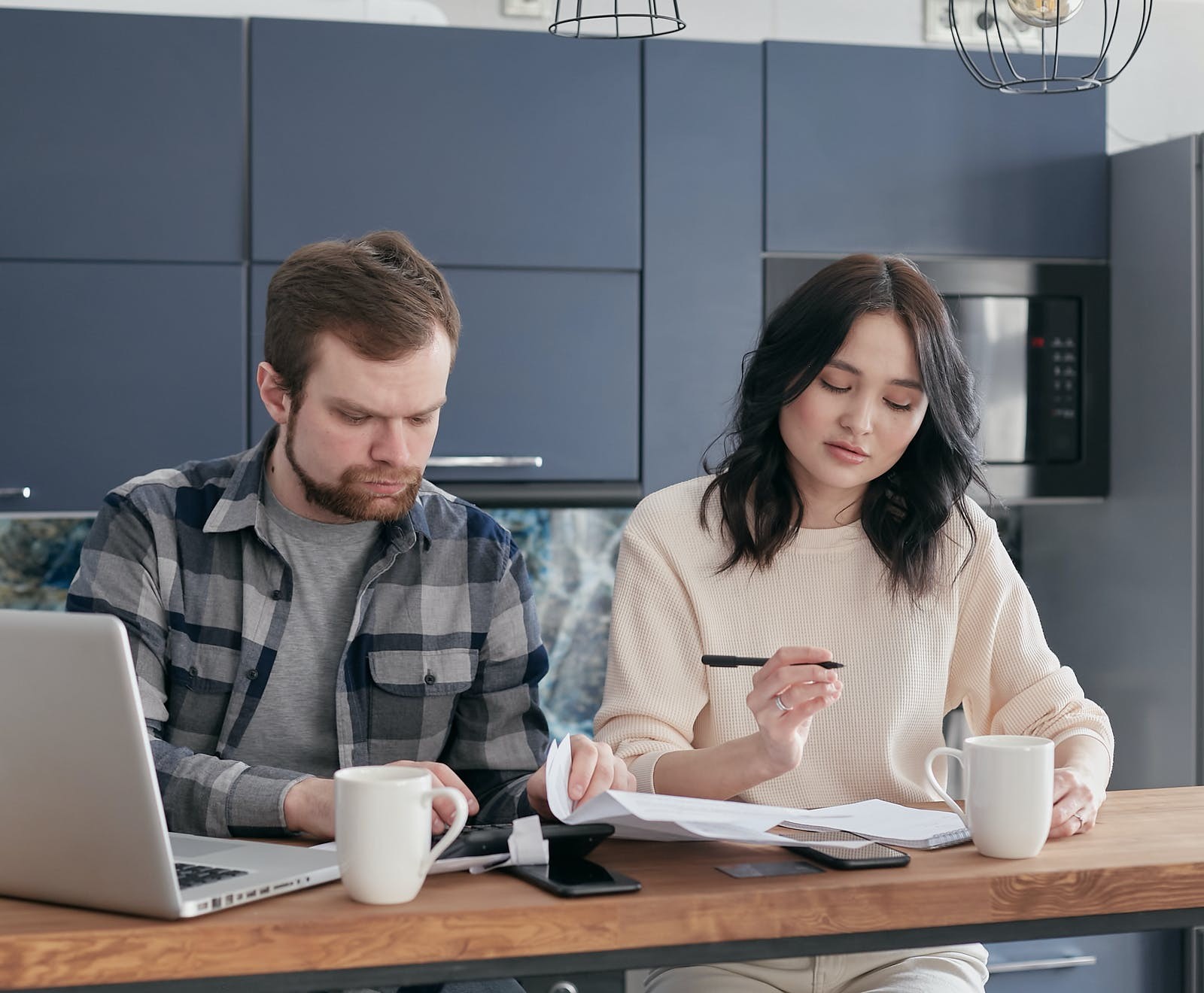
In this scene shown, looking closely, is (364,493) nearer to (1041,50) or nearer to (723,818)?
(723,818)

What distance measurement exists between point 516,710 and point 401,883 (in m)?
0.62

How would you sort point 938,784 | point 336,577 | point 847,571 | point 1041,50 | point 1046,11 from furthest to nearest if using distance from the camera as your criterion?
point 1041,50, point 847,571, point 336,577, point 1046,11, point 938,784

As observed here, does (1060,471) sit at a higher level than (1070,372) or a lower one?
lower

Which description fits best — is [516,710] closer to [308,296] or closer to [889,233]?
[308,296]

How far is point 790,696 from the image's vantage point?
4.34 ft

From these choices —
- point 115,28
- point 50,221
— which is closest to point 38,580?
point 50,221

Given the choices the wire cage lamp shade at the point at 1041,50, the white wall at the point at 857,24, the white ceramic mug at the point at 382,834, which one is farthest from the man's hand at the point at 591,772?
the white wall at the point at 857,24

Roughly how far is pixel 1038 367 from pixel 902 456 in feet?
3.66

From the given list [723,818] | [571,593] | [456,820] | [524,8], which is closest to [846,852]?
[723,818]

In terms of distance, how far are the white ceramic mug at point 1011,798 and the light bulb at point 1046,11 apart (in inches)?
28.4

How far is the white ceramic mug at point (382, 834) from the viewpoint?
3.41 feet

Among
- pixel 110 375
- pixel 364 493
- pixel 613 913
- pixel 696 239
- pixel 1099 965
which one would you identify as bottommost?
pixel 1099 965

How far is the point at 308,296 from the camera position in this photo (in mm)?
1577

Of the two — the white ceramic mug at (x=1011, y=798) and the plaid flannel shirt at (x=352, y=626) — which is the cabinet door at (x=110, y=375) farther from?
the white ceramic mug at (x=1011, y=798)
